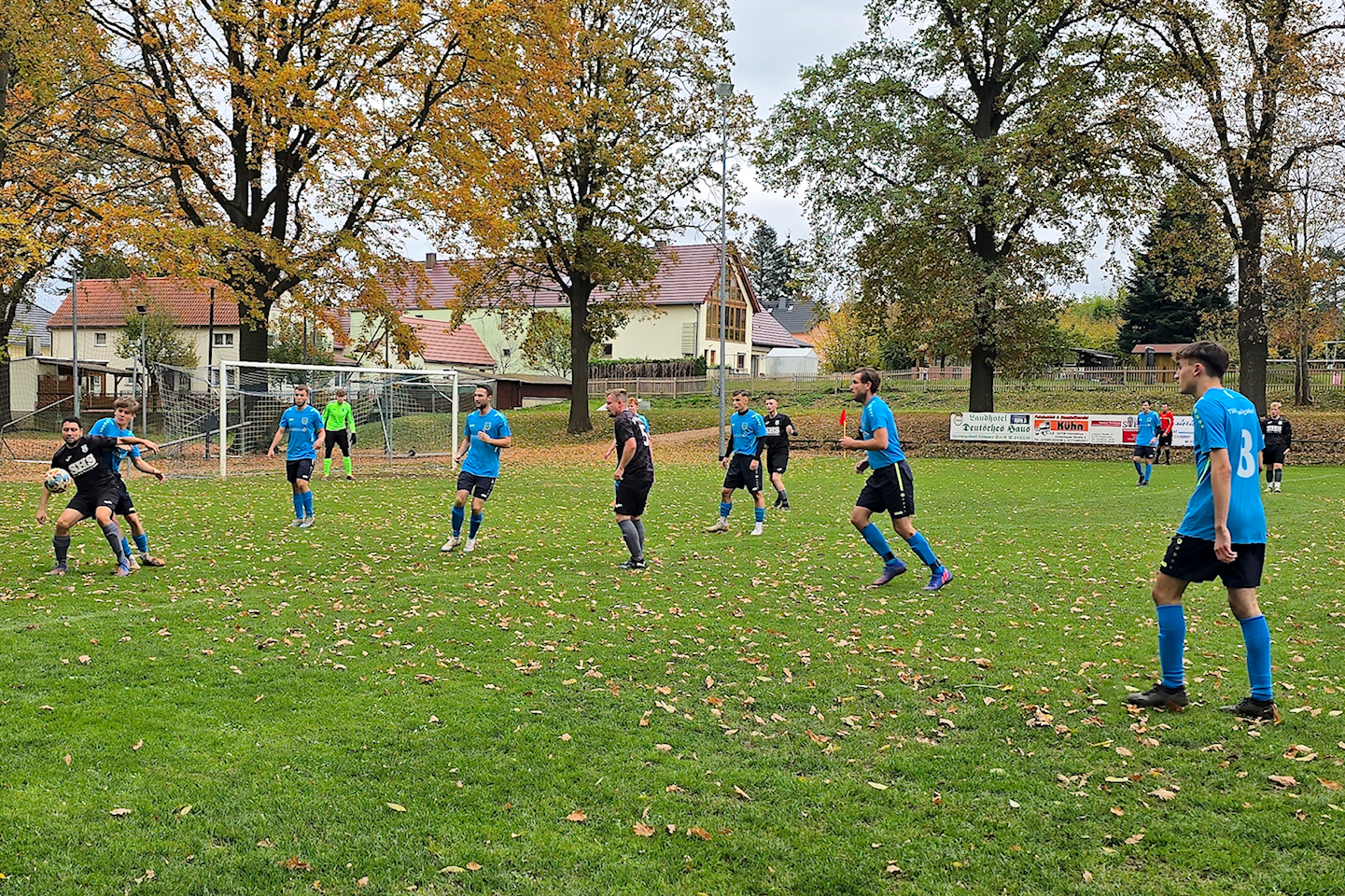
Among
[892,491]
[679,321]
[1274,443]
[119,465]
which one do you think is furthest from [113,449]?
[679,321]

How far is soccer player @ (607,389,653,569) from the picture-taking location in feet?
34.8

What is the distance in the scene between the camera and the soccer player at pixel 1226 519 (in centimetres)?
548

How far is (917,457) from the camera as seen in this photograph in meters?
31.3

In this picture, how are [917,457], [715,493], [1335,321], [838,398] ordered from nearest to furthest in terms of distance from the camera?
[715,493]
[917,457]
[1335,321]
[838,398]

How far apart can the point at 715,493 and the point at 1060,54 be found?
20608 millimetres

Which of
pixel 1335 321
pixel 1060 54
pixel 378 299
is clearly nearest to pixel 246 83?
pixel 378 299

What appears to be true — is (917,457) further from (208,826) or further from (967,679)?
(208,826)

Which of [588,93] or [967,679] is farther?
[588,93]

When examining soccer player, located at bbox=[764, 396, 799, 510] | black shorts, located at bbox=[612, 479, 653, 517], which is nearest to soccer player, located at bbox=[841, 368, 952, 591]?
black shorts, located at bbox=[612, 479, 653, 517]

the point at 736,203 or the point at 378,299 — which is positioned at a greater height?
the point at 736,203

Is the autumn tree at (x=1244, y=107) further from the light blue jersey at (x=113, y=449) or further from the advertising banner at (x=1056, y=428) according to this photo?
the light blue jersey at (x=113, y=449)

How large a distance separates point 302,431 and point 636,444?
637 centimetres

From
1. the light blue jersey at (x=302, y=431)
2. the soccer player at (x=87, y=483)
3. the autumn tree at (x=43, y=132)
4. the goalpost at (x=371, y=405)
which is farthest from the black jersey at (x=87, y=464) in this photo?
the goalpost at (x=371, y=405)

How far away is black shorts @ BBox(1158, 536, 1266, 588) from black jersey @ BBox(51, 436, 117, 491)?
926 cm
